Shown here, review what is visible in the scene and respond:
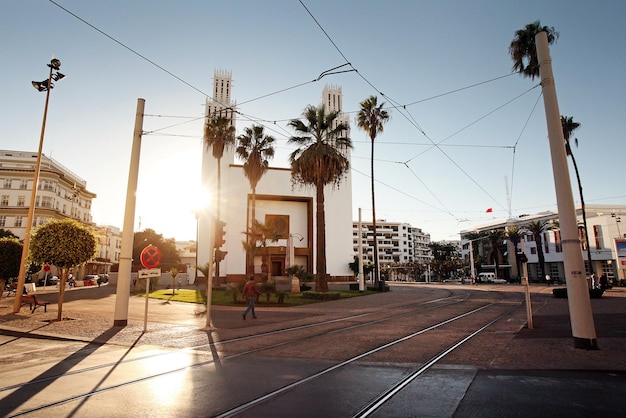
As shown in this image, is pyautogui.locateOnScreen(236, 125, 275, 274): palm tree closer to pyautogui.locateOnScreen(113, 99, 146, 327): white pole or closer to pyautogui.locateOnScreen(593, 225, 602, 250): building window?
pyautogui.locateOnScreen(113, 99, 146, 327): white pole

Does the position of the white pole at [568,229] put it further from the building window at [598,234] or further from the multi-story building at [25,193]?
the multi-story building at [25,193]

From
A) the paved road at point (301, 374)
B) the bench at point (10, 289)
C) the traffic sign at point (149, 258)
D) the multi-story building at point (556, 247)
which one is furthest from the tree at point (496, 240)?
the traffic sign at point (149, 258)

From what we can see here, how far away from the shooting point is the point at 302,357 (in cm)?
865

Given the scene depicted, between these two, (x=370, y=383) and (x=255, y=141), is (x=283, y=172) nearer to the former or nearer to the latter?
(x=255, y=141)

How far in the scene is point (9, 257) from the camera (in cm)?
2014

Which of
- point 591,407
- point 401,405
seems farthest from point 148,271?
point 591,407

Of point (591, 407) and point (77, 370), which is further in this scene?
point (77, 370)

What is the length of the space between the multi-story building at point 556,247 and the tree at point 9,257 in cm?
4226

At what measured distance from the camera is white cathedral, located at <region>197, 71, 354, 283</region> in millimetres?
54500

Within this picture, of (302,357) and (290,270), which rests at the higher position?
(290,270)

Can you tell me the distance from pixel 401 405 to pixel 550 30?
29.0 metres

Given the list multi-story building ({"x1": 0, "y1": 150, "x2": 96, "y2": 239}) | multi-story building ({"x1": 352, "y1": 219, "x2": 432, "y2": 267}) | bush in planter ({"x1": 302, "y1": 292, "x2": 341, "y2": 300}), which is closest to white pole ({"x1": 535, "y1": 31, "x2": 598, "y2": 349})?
bush in planter ({"x1": 302, "y1": 292, "x2": 341, "y2": 300})

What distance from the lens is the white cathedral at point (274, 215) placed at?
54.5 metres

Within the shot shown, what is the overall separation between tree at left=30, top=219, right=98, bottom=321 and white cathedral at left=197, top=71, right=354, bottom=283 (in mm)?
37225
